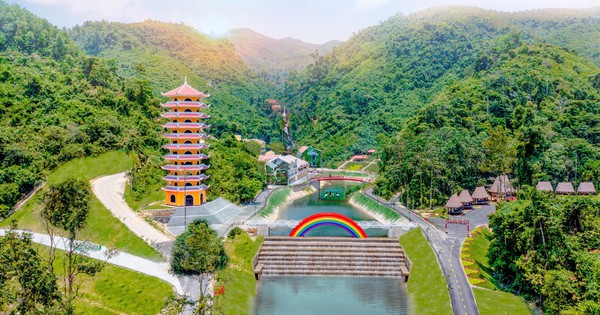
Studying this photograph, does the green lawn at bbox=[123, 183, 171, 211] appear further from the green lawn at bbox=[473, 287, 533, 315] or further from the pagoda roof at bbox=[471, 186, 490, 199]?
the pagoda roof at bbox=[471, 186, 490, 199]

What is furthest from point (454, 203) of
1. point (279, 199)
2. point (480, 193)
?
point (279, 199)

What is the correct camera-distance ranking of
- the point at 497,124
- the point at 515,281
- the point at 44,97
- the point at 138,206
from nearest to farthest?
the point at 515,281 < the point at 138,206 < the point at 44,97 < the point at 497,124

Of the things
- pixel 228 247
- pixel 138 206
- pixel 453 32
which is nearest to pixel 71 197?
pixel 228 247

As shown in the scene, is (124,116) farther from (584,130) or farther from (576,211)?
(584,130)

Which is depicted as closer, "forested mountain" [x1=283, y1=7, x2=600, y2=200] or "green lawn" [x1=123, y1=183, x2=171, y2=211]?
"green lawn" [x1=123, y1=183, x2=171, y2=211]

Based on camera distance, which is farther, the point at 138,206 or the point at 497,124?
the point at 497,124

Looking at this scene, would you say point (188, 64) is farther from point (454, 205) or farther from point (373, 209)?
point (454, 205)

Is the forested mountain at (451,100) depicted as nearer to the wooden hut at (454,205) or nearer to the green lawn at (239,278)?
the wooden hut at (454,205)

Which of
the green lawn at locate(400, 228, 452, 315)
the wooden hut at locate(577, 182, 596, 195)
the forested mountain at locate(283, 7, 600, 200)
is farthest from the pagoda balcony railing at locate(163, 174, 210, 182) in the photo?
the wooden hut at locate(577, 182, 596, 195)
